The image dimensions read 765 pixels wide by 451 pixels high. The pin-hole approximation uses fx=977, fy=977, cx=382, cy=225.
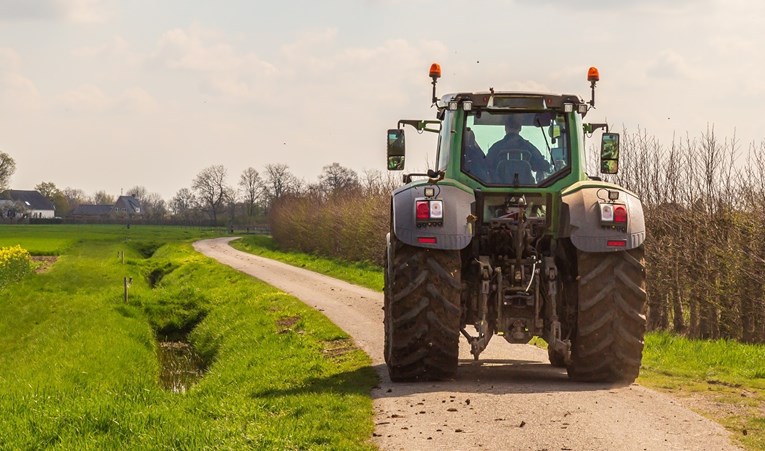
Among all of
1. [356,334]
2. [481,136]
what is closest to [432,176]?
[481,136]

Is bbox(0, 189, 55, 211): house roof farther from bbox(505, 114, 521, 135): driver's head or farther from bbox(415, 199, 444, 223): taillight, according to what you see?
bbox(415, 199, 444, 223): taillight

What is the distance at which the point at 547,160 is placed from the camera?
450 inches

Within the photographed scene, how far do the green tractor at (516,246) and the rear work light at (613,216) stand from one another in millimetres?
11

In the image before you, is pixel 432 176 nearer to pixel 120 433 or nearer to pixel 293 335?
pixel 120 433

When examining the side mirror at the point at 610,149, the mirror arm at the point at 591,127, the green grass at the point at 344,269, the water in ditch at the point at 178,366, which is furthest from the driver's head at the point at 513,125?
the green grass at the point at 344,269

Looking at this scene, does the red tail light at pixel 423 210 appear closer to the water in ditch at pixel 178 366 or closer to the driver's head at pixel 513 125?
the driver's head at pixel 513 125

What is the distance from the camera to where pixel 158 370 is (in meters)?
20.0

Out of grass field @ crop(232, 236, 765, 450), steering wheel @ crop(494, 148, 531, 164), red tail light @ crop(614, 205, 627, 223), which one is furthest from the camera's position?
steering wheel @ crop(494, 148, 531, 164)

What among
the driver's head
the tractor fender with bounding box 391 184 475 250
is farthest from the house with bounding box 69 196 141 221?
the tractor fender with bounding box 391 184 475 250

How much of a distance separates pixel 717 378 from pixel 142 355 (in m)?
12.9

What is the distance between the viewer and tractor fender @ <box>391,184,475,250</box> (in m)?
10.5

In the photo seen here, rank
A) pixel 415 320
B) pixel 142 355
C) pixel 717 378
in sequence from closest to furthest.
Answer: pixel 415 320, pixel 717 378, pixel 142 355

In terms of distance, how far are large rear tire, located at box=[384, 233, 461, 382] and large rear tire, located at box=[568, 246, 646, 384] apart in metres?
1.38

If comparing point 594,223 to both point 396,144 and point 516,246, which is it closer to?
point 516,246
